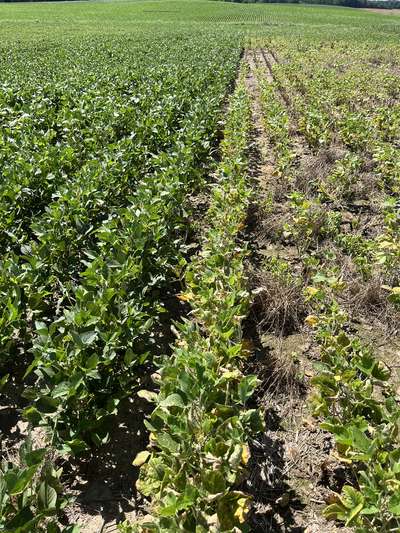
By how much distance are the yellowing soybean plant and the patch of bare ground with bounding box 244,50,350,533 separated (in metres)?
0.01

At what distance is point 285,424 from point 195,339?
0.86 meters

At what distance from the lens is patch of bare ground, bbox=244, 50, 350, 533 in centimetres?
259

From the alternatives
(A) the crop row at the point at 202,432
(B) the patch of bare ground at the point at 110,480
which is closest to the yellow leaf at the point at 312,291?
(A) the crop row at the point at 202,432

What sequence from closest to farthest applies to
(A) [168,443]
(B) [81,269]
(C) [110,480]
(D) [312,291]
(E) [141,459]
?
(A) [168,443], (E) [141,459], (C) [110,480], (D) [312,291], (B) [81,269]

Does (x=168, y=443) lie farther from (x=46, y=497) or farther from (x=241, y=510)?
(x=46, y=497)

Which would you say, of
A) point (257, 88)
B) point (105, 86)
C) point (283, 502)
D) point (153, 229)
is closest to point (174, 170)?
point (153, 229)

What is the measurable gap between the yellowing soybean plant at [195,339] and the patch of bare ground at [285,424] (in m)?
0.01

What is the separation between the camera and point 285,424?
3129mm

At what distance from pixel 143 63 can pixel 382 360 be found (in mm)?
17092

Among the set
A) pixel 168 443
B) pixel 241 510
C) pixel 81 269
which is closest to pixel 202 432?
pixel 168 443

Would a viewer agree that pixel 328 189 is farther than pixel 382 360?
Yes

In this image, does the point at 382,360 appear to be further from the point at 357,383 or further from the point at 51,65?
the point at 51,65

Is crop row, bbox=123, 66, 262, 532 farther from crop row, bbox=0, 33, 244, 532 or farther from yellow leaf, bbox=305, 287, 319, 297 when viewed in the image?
yellow leaf, bbox=305, 287, 319, 297

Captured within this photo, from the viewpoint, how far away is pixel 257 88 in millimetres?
15141
